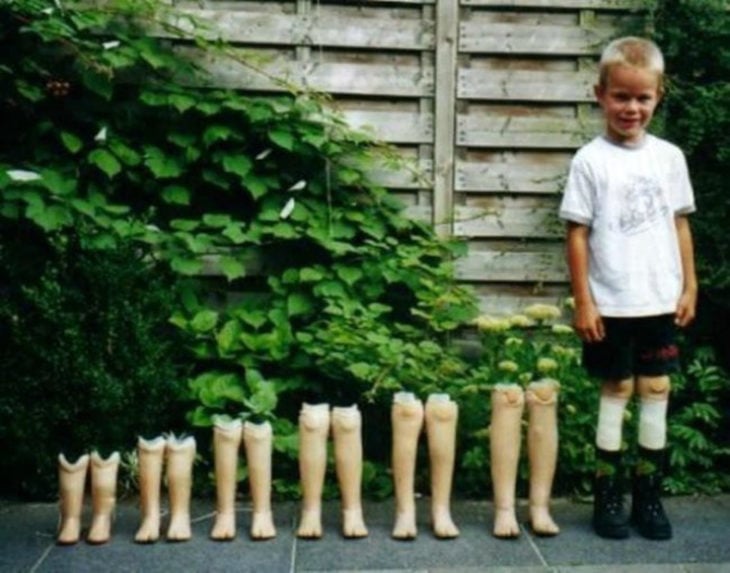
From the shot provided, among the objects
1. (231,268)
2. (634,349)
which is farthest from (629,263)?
(231,268)

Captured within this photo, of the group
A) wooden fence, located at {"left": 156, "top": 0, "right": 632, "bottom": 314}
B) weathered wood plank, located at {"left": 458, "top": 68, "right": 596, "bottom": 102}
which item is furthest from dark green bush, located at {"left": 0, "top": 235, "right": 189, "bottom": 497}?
weathered wood plank, located at {"left": 458, "top": 68, "right": 596, "bottom": 102}

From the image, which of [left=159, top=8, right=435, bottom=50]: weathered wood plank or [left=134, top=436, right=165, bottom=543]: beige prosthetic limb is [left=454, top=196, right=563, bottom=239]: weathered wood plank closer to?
[left=159, top=8, right=435, bottom=50]: weathered wood plank

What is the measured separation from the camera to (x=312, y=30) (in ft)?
14.6

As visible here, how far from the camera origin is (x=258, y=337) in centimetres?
412

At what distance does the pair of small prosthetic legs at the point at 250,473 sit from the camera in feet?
11.0

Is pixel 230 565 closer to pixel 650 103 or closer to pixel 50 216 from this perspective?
pixel 50 216

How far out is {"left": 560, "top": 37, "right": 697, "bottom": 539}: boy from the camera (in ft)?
10.5

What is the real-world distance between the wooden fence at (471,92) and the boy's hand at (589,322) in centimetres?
137

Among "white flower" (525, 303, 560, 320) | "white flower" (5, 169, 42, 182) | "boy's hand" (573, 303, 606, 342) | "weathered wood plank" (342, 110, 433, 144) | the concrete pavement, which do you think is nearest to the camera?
the concrete pavement

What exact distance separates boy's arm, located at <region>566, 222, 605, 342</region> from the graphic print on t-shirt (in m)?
0.15

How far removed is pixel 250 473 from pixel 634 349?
153cm

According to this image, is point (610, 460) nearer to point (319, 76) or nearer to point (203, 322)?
point (203, 322)

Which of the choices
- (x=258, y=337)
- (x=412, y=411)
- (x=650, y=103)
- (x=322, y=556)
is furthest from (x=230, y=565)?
(x=650, y=103)

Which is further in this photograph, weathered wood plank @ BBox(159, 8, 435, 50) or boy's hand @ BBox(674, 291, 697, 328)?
weathered wood plank @ BBox(159, 8, 435, 50)
